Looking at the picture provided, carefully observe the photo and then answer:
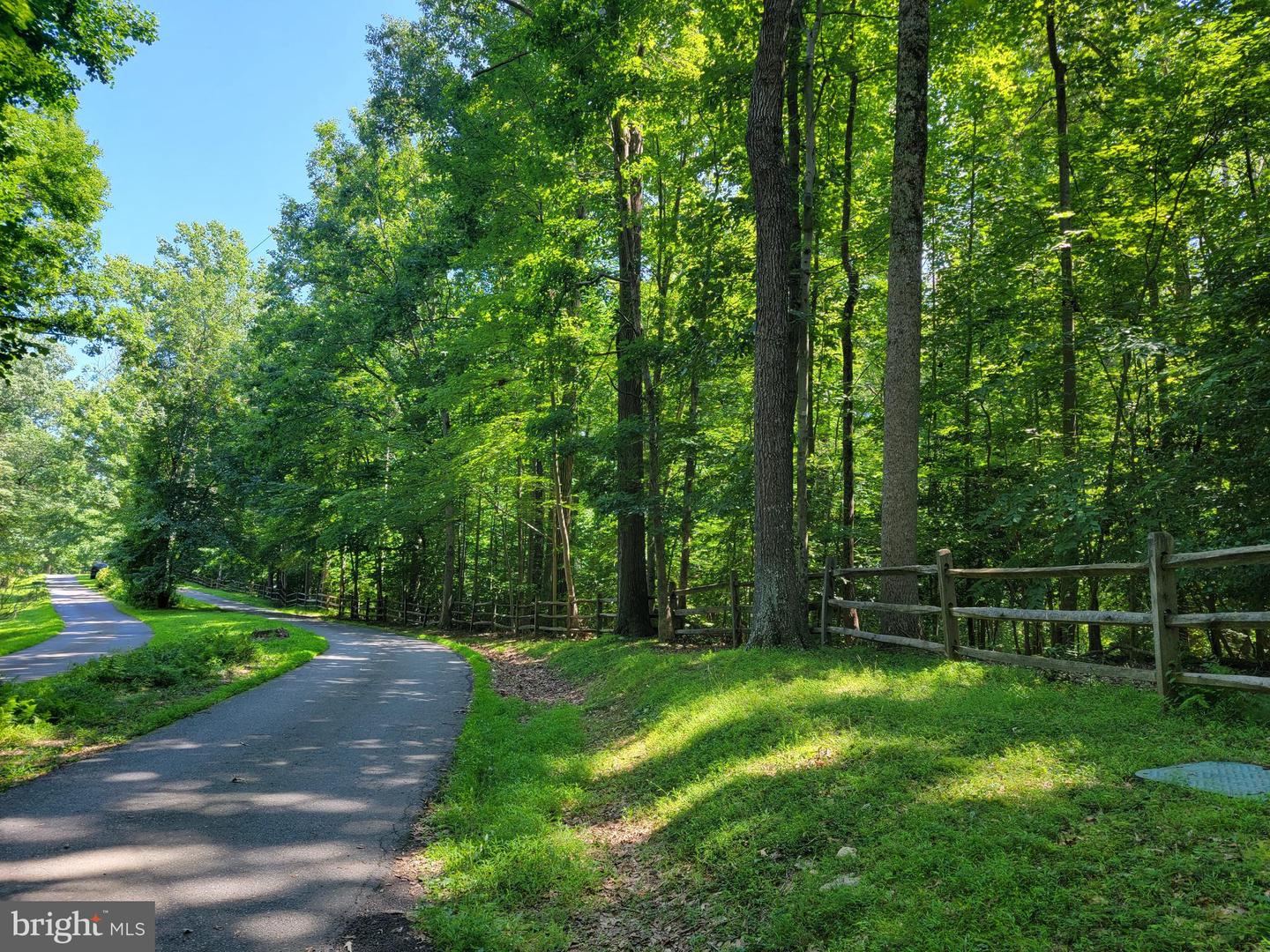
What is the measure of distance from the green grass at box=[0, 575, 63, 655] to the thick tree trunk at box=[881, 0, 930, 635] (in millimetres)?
19066

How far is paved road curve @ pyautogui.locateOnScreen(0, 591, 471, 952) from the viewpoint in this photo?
3.74 metres

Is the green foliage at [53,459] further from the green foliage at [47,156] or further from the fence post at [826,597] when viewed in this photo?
the fence post at [826,597]

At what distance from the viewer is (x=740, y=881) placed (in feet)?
13.4

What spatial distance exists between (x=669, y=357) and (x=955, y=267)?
560 centimetres

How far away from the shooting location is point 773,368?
995cm

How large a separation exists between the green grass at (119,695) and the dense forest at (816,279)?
15.0 feet

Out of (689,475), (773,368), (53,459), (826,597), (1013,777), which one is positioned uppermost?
(53,459)

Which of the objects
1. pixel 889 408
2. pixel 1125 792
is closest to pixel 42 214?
pixel 889 408

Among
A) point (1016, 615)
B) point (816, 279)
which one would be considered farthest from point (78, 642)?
point (1016, 615)

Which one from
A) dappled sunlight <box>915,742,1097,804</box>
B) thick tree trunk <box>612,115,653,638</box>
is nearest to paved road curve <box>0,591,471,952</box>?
dappled sunlight <box>915,742,1097,804</box>

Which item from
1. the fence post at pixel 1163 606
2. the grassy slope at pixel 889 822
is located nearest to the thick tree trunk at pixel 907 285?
the grassy slope at pixel 889 822

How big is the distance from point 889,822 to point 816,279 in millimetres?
10027

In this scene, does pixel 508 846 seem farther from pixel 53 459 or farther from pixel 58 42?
pixel 53 459
